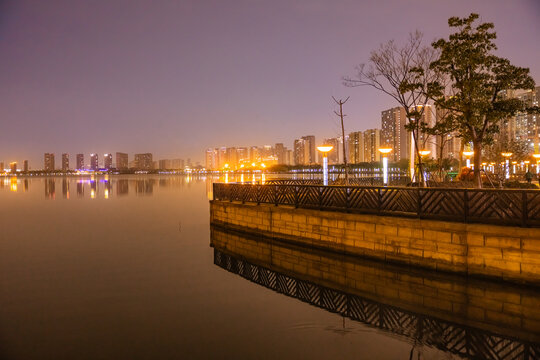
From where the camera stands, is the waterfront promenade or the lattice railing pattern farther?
the waterfront promenade

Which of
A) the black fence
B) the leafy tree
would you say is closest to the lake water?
the black fence

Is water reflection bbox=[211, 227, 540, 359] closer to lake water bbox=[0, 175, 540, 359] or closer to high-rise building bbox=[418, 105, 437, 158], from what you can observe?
lake water bbox=[0, 175, 540, 359]

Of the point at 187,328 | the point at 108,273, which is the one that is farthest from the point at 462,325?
the point at 108,273

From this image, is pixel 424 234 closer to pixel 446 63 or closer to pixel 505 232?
pixel 505 232

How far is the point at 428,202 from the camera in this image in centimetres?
1190

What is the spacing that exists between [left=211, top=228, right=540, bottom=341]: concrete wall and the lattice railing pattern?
0.94 ft

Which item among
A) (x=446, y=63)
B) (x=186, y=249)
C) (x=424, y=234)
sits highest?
(x=446, y=63)

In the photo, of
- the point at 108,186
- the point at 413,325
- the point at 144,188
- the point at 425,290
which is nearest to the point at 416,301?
the point at 425,290

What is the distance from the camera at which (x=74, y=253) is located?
16.2 m

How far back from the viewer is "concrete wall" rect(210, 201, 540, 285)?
378 inches

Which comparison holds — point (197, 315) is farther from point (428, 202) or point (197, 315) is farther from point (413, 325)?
point (428, 202)

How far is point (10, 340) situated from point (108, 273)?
5.16m

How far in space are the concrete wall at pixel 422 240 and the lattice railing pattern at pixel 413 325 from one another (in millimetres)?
2638

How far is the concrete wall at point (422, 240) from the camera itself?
9602mm
